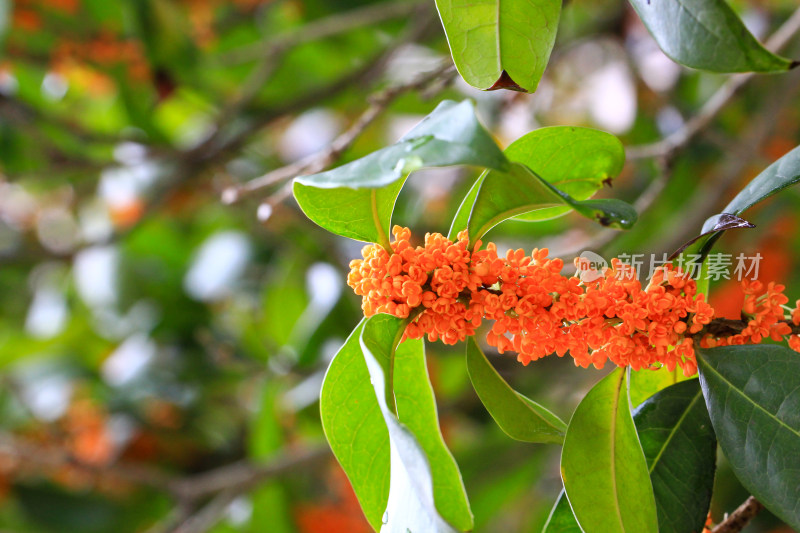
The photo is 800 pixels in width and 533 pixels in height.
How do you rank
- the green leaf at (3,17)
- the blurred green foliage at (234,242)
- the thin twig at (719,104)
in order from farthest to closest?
the blurred green foliage at (234,242) → the green leaf at (3,17) → the thin twig at (719,104)

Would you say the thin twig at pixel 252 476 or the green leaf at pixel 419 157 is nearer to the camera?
the green leaf at pixel 419 157

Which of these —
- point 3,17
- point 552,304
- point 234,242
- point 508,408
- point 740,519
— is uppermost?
point 3,17

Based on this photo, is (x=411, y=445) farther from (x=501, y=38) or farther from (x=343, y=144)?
(x=343, y=144)

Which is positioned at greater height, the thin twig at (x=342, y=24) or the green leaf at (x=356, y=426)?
the thin twig at (x=342, y=24)

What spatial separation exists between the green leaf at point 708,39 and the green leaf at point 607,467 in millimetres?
295

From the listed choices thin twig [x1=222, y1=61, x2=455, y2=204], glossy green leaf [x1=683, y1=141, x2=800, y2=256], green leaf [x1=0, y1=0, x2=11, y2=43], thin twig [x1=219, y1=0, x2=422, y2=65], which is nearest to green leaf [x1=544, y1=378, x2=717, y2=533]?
glossy green leaf [x1=683, y1=141, x2=800, y2=256]

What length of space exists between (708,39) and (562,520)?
472 mm

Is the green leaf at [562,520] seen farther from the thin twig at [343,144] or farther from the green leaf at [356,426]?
the thin twig at [343,144]

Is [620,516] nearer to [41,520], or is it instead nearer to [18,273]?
[41,520]

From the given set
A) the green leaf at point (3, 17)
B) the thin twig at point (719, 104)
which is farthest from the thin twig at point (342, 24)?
the thin twig at point (719, 104)

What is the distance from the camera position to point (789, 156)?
2.10 ft

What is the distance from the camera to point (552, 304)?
62cm

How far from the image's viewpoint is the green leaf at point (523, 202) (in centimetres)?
55

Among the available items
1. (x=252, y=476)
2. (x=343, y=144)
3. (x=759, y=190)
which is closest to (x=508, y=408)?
(x=759, y=190)
